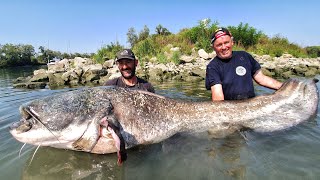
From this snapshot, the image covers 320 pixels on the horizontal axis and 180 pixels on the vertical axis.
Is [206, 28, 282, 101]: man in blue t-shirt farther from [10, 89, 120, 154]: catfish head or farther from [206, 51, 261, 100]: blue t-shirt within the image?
[10, 89, 120, 154]: catfish head

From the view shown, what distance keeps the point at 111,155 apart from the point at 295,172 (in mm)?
2327

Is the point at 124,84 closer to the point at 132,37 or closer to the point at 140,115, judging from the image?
the point at 140,115

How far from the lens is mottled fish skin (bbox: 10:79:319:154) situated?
11.4 ft

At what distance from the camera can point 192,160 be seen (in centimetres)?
372

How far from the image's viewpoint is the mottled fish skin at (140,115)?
3.47 meters

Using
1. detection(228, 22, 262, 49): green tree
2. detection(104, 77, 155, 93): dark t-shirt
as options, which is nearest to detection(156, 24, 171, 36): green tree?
detection(228, 22, 262, 49): green tree

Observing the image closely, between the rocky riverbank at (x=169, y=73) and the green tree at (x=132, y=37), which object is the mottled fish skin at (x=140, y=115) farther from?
the green tree at (x=132, y=37)

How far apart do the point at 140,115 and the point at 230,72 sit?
2.16m

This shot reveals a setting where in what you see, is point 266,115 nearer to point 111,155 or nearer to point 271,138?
point 271,138

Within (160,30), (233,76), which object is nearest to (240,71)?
(233,76)

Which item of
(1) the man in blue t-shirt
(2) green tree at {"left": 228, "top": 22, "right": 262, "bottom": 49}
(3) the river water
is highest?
(2) green tree at {"left": 228, "top": 22, "right": 262, "bottom": 49}

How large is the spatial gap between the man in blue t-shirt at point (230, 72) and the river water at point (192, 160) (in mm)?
1062

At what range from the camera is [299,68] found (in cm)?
1611

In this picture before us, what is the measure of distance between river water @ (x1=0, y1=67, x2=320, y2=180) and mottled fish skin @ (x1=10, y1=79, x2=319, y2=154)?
6.5 inches
